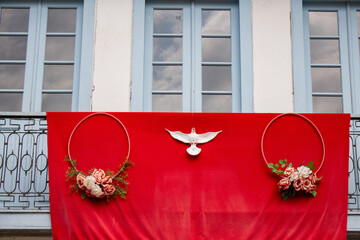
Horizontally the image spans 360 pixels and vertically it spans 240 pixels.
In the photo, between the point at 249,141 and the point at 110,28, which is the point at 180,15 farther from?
the point at 249,141

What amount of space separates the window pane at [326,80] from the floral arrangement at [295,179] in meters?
1.56

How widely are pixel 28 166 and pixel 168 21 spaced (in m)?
2.75

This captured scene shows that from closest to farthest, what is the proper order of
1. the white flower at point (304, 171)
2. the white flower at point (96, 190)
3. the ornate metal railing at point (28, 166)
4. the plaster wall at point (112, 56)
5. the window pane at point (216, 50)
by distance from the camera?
the white flower at point (96, 190)
the white flower at point (304, 171)
the ornate metal railing at point (28, 166)
the plaster wall at point (112, 56)
the window pane at point (216, 50)

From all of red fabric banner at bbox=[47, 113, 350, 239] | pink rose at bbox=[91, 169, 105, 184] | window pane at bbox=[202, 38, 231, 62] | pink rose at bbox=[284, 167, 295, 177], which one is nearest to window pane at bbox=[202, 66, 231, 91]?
window pane at bbox=[202, 38, 231, 62]

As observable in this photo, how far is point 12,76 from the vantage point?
7812 millimetres

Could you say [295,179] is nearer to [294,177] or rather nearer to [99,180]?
[294,177]

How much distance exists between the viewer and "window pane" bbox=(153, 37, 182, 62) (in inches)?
312

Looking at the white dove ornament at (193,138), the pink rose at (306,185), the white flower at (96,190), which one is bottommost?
the white flower at (96,190)

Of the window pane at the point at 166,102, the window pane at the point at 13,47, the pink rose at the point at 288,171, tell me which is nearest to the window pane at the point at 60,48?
the window pane at the point at 13,47

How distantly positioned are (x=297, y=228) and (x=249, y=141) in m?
1.13

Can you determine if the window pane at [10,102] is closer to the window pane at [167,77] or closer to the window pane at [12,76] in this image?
the window pane at [12,76]

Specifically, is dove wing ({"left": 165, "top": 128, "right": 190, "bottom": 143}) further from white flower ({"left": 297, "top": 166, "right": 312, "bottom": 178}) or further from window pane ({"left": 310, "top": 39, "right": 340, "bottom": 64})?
window pane ({"left": 310, "top": 39, "right": 340, "bottom": 64})

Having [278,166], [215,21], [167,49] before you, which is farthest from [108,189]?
[215,21]

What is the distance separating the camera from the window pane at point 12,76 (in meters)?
7.77
